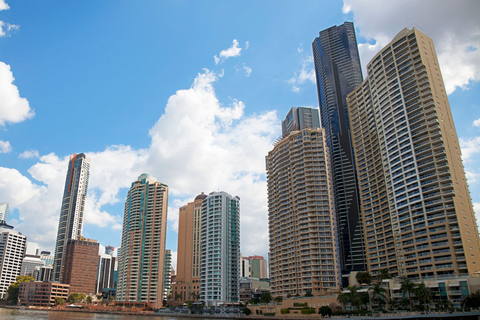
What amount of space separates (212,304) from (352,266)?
70108mm

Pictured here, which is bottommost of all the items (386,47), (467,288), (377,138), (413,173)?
(467,288)

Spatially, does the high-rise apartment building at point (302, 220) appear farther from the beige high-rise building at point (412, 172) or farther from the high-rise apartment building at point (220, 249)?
the high-rise apartment building at point (220, 249)

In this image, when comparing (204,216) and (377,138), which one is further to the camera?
(204,216)

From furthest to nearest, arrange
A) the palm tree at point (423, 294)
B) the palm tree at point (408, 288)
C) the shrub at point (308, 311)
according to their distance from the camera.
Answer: the shrub at point (308, 311) < the palm tree at point (408, 288) < the palm tree at point (423, 294)

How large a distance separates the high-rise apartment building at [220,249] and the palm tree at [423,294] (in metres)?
98.4

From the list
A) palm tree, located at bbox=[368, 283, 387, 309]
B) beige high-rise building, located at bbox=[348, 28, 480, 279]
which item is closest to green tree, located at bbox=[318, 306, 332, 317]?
palm tree, located at bbox=[368, 283, 387, 309]

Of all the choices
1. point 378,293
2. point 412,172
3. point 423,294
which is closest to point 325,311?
point 378,293

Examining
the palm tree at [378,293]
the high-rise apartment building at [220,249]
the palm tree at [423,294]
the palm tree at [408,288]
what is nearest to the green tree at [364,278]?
the palm tree at [378,293]

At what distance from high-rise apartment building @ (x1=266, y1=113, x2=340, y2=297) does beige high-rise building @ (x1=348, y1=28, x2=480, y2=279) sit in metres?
14.9

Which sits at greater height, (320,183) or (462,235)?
(320,183)

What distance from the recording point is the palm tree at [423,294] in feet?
301

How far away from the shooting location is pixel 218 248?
7170 inches

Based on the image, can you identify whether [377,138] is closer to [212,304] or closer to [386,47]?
[386,47]

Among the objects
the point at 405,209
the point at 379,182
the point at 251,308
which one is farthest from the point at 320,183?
the point at 251,308
